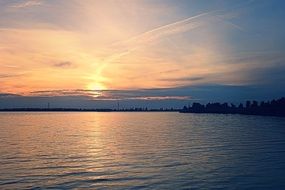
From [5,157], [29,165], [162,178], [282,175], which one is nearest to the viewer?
[162,178]

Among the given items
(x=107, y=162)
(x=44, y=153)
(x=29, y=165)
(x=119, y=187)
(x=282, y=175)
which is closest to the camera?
(x=119, y=187)

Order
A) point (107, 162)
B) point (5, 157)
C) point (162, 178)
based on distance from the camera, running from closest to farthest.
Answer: point (162, 178) < point (107, 162) < point (5, 157)

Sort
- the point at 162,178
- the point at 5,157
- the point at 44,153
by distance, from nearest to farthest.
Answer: the point at 162,178 → the point at 5,157 → the point at 44,153

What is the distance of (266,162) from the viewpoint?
36.5 m

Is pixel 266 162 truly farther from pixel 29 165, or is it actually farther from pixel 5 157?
pixel 5 157

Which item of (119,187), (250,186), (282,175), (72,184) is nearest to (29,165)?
(72,184)

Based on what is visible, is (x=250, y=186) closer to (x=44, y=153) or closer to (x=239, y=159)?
(x=239, y=159)

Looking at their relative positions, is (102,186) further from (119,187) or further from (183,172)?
(183,172)

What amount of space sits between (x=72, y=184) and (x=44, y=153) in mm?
17109

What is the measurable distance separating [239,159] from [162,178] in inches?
542

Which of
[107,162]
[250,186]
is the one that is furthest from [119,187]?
[107,162]

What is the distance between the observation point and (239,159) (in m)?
38.4

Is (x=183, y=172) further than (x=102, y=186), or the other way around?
(x=183, y=172)

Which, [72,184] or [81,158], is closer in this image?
[72,184]
